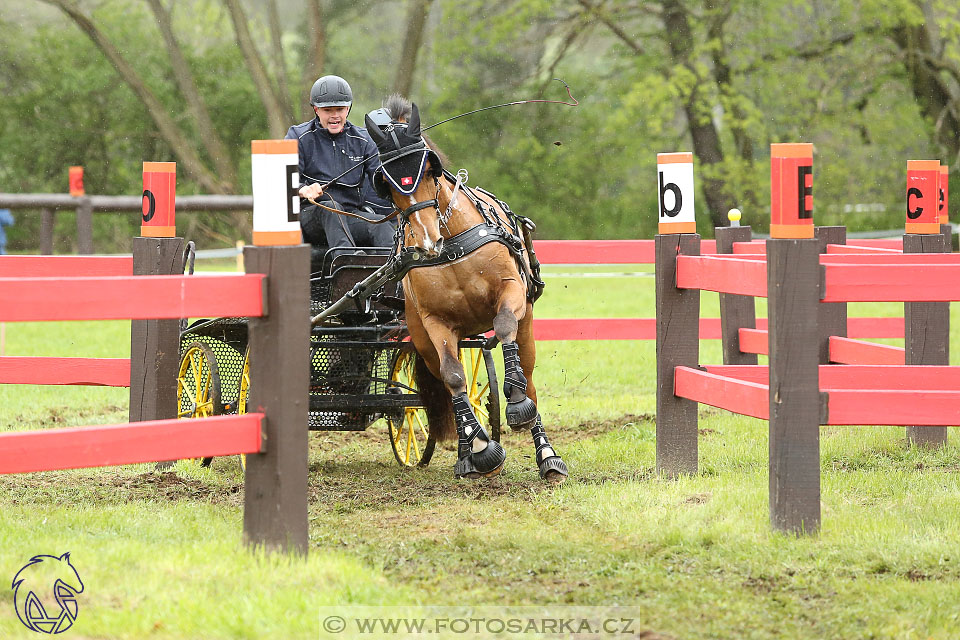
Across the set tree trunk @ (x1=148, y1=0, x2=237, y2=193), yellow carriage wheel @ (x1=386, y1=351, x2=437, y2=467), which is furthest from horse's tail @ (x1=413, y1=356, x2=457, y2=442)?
tree trunk @ (x1=148, y1=0, x2=237, y2=193)

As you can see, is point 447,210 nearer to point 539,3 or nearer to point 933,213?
point 933,213

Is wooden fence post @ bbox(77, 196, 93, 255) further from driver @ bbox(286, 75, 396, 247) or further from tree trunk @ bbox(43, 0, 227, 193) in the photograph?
tree trunk @ bbox(43, 0, 227, 193)

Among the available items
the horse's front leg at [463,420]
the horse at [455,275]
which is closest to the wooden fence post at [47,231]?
the horse at [455,275]

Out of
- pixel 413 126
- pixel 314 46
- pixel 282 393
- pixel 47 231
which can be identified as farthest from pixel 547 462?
pixel 314 46

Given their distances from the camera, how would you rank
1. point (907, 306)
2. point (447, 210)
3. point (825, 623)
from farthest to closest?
1. point (907, 306)
2. point (447, 210)
3. point (825, 623)

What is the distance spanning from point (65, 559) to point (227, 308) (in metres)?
1.00

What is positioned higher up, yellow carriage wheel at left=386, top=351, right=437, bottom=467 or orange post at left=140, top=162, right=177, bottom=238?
orange post at left=140, top=162, right=177, bottom=238

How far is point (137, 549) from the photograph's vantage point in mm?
4012

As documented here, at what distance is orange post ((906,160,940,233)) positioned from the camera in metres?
6.15

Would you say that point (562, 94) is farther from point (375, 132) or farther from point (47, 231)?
point (375, 132)

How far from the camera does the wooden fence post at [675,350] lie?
5.58m

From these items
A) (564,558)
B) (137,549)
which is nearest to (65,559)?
(137,549)

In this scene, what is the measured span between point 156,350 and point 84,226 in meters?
7.70

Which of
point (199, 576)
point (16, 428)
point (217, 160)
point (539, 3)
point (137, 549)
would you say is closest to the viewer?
point (199, 576)
